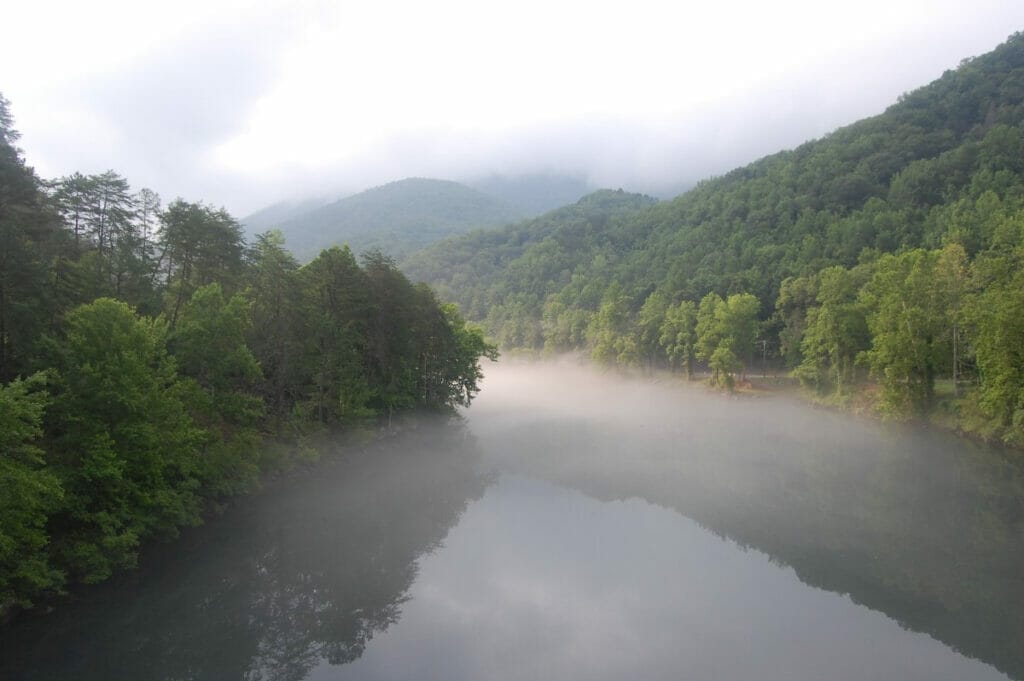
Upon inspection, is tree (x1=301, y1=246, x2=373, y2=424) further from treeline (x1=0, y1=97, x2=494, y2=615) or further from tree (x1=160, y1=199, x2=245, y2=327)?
tree (x1=160, y1=199, x2=245, y2=327)

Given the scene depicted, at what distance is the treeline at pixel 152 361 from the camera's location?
19.4 meters

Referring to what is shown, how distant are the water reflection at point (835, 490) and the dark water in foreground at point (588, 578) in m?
0.15

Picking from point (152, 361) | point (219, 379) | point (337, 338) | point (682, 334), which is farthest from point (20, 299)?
point (682, 334)

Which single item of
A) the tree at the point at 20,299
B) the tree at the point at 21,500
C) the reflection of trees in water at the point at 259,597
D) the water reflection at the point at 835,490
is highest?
the tree at the point at 20,299

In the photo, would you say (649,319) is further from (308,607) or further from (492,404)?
(308,607)

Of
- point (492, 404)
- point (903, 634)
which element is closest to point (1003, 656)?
point (903, 634)

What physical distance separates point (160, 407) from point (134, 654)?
27.8 ft

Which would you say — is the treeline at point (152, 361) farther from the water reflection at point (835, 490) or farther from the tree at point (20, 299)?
the water reflection at point (835, 490)

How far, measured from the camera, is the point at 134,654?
17.5m

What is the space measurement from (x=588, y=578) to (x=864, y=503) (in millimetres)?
16437

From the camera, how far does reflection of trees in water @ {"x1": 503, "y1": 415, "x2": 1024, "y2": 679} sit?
64.7ft

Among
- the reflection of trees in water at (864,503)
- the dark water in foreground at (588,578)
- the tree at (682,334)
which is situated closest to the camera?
the dark water in foreground at (588,578)

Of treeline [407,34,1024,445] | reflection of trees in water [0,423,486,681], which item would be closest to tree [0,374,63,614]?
reflection of trees in water [0,423,486,681]

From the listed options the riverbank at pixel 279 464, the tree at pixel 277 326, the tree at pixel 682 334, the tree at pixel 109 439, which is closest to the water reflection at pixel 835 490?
the riverbank at pixel 279 464
